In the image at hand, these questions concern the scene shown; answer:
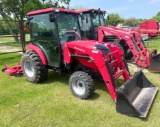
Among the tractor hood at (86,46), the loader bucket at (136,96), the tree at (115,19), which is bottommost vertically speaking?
the loader bucket at (136,96)

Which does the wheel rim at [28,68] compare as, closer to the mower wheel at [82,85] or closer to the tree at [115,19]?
the mower wheel at [82,85]

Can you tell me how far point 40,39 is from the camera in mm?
5125

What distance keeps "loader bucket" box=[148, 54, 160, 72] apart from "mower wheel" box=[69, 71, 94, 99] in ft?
9.79

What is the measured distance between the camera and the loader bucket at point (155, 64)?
614cm

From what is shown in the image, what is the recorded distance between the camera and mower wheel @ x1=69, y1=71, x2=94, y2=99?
4051mm

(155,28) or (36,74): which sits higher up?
(155,28)

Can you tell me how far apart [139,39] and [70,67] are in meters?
4.09

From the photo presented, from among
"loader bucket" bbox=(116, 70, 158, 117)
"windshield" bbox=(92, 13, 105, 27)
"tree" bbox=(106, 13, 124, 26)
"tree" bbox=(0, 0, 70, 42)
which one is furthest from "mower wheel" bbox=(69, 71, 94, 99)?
"tree" bbox=(106, 13, 124, 26)

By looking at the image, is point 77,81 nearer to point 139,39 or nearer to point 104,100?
point 104,100

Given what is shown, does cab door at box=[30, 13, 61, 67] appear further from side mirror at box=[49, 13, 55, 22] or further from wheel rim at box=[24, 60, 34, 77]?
wheel rim at box=[24, 60, 34, 77]

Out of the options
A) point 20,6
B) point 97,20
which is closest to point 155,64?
point 97,20

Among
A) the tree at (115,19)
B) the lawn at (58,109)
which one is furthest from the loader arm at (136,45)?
the tree at (115,19)

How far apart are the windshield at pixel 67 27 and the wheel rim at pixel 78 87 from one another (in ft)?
3.75

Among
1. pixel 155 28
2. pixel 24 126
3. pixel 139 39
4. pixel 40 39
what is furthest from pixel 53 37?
pixel 155 28
